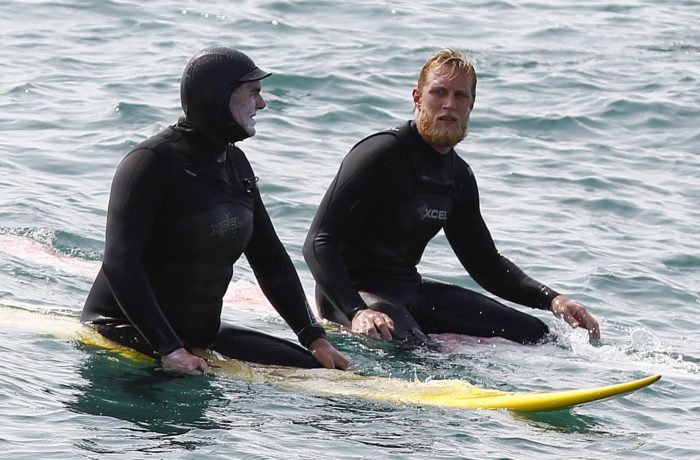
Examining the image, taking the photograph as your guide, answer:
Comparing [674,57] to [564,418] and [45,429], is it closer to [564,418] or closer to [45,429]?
[564,418]

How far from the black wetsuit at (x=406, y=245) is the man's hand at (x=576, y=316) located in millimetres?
127

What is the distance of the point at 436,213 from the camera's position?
26.3ft

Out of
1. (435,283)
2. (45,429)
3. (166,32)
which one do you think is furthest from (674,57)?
(45,429)

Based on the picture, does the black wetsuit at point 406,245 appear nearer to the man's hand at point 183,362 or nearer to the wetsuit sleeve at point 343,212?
the wetsuit sleeve at point 343,212

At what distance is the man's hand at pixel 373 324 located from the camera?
7453 millimetres

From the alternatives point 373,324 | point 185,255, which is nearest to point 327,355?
point 373,324

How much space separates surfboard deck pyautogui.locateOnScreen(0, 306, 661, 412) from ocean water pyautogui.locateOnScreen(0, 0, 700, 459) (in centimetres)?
7

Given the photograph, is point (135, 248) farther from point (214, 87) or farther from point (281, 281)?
point (281, 281)

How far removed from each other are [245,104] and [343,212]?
1.41 meters

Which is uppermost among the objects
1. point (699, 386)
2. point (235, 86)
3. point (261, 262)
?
point (235, 86)

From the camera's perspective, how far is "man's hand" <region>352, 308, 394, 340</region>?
7.45m

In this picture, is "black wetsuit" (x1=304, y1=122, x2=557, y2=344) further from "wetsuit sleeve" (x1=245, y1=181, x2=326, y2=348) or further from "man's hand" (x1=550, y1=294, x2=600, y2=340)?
"wetsuit sleeve" (x1=245, y1=181, x2=326, y2=348)

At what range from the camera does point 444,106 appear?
310 inches

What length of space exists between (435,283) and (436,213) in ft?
1.87
